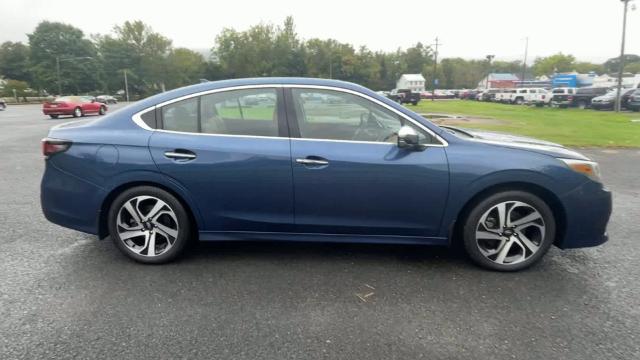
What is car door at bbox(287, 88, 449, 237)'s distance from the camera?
3498mm

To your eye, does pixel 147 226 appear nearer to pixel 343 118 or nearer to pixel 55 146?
pixel 55 146

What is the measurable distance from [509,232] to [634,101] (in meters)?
30.9

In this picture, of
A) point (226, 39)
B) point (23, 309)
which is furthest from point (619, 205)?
point (226, 39)

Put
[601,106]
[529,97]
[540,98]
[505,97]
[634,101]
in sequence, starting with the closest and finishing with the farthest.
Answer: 1. [634,101]
2. [601,106]
3. [540,98]
4. [529,97]
5. [505,97]

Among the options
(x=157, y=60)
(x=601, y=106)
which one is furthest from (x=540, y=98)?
(x=157, y=60)

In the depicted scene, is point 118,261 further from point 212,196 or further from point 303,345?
point 303,345

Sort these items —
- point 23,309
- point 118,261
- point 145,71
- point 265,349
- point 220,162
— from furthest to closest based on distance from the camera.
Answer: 1. point 145,71
2. point 118,261
3. point 220,162
4. point 23,309
5. point 265,349

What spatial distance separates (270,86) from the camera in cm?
374

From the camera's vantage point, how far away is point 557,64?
10588 centimetres

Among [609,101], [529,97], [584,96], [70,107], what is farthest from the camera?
[529,97]

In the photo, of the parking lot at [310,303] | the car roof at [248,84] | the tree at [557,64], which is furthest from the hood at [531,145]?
the tree at [557,64]

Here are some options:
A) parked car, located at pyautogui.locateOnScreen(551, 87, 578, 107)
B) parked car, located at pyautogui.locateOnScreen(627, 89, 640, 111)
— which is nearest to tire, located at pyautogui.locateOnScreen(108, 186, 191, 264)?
parked car, located at pyautogui.locateOnScreen(627, 89, 640, 111)

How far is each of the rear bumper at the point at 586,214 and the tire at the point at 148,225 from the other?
3196 millimetres

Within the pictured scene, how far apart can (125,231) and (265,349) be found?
1880 mm
